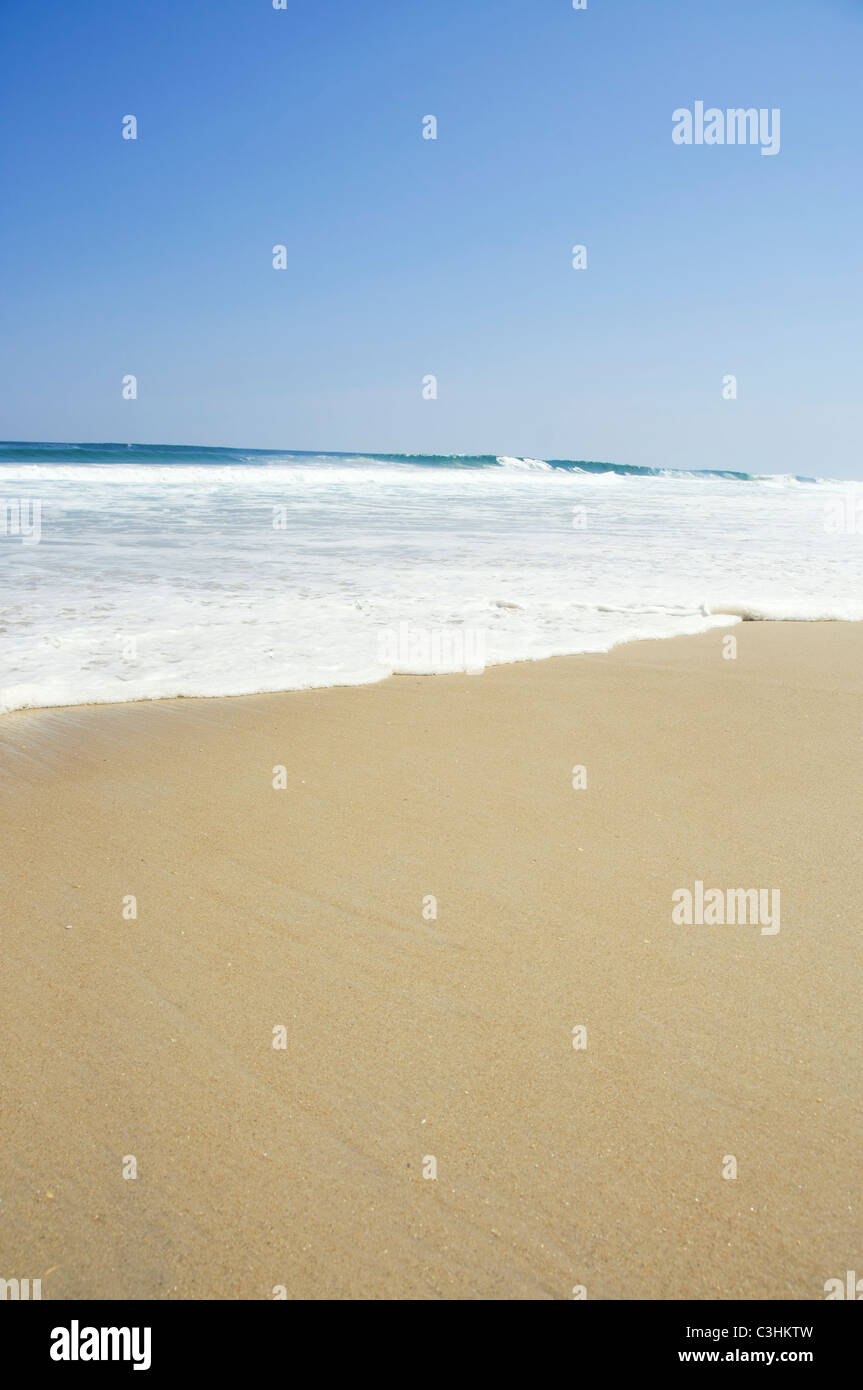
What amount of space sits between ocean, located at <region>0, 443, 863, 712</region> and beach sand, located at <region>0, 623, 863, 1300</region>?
4.56ft

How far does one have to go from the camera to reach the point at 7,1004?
2020 mm

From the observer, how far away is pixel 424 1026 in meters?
1.99

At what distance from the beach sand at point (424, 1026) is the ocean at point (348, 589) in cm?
139

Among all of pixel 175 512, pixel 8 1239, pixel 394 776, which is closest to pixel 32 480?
pixel 175 512

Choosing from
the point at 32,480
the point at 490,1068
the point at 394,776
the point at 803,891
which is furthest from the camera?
the point at 32,480

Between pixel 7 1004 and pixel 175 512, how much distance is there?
46.9ft

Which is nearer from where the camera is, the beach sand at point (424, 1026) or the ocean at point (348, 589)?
the beach sand at point (424, 1026)

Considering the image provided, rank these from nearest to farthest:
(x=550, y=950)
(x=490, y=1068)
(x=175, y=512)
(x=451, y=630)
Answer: (x=490, y=1068) → (x=550, y=950) → (x=451, y=630) → (x=175, y=512)

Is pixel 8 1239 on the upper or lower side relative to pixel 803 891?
lower

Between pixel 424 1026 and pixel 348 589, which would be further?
pixel 348 589

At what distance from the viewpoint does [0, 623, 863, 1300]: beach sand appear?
148cm

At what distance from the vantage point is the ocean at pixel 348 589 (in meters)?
5.06

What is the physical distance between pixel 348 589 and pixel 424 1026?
230 inches
